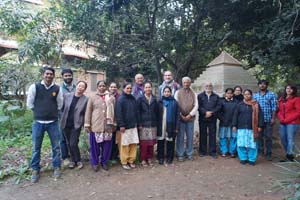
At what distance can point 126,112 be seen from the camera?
510 centimetres

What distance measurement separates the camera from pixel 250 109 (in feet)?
18.0

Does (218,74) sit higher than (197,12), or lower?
lower

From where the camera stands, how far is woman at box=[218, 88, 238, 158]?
5.78 meters

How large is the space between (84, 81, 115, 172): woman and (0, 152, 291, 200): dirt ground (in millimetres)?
304

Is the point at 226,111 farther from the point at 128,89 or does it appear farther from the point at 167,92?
the point at 128,89

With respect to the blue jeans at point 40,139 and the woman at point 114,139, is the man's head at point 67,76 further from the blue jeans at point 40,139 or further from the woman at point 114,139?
the blue jeans at point 40,139

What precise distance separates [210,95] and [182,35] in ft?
6.86

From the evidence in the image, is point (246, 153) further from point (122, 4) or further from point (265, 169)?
point (122, 4)

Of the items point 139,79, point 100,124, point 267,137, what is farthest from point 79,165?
point 267,137

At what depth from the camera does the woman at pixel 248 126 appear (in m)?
5.46

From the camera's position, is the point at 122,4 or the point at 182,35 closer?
the point at 122,4

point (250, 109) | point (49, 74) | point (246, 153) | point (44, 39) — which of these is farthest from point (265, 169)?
point (44, 39)

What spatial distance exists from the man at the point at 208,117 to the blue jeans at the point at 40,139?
2.80m

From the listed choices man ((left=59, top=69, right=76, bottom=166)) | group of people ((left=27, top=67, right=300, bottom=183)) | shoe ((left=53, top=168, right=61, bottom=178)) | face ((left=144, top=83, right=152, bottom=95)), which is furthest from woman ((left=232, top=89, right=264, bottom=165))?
shoe ((left=53, top=168, right=61, bottom=178))
